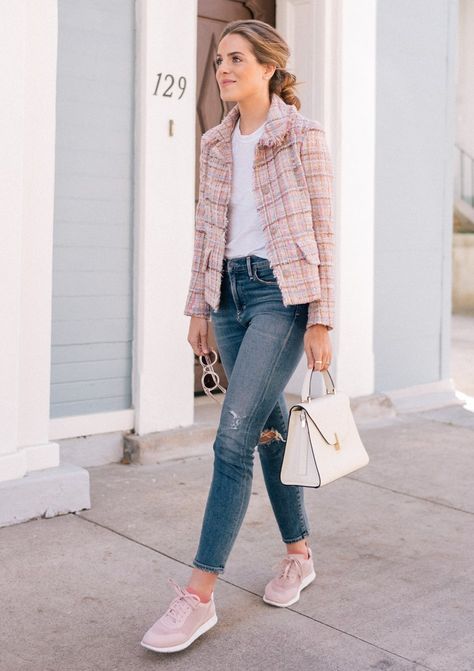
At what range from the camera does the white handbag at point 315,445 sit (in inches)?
120

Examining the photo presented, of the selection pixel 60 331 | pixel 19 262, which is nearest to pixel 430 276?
pixel 60 331

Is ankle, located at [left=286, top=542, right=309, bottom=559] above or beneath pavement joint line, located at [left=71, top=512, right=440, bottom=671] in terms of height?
above

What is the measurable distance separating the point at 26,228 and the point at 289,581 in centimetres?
196

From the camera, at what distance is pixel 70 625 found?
3.21 m

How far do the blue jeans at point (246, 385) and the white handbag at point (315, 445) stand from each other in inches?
4.1

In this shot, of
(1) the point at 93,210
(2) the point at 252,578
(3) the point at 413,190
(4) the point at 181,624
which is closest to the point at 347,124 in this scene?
(3) the point at 413,190

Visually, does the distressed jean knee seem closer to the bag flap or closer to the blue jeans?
the blue jeans

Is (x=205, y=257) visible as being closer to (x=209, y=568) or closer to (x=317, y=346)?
(x=317, y=346)

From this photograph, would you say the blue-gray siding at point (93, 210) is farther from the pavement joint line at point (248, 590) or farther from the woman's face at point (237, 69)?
the woman's face at point (237, 69)

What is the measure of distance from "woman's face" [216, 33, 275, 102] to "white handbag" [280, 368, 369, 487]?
0.92 meters

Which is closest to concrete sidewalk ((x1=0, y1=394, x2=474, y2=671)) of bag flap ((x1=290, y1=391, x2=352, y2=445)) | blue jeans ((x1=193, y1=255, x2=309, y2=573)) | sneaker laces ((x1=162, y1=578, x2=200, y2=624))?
sneaker laces ((x1=162, y1=578, x2=200, y2=624))

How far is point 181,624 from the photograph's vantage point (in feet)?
9.91

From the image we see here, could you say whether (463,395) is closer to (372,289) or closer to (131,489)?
(372,289)

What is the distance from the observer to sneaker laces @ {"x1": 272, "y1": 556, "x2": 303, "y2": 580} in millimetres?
3467
